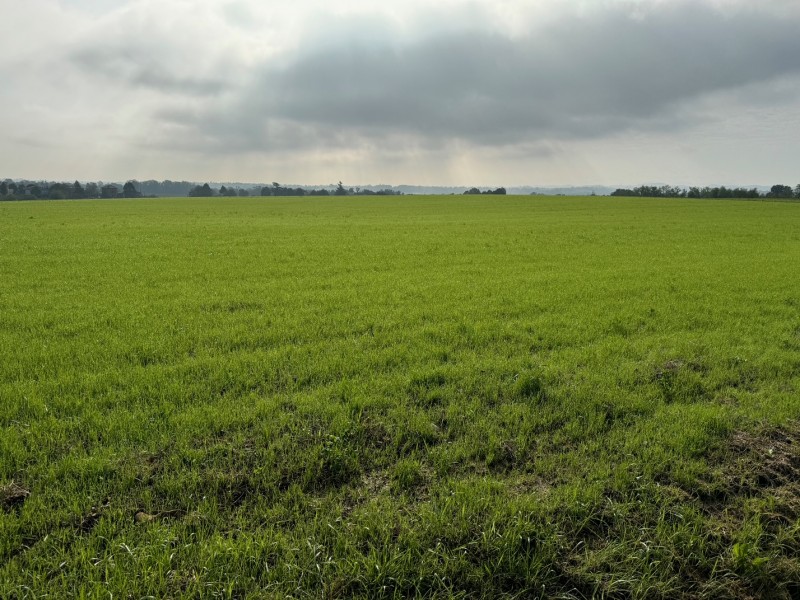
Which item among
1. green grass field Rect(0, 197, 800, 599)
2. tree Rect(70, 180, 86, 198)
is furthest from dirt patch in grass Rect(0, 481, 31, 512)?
tree Rect(70, 180, 86, 198)

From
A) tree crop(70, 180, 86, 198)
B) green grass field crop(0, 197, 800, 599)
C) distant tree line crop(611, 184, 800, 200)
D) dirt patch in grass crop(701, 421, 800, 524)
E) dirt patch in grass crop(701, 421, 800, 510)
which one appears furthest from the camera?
tree crop(70, 180, 86, 198)

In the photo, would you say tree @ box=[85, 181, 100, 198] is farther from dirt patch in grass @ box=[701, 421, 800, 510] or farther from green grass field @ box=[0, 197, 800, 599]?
dirt patch in grass @ box=[701, 421, 800, 510]

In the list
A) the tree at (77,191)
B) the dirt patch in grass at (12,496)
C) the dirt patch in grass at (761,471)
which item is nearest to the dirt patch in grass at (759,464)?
the dirt patch in grass at (761,471)

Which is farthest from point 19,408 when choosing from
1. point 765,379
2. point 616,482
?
point 765,379

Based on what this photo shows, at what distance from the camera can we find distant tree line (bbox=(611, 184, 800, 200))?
114 m

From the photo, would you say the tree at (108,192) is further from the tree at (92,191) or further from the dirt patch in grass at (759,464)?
the dirt patch in grass at (759,464)

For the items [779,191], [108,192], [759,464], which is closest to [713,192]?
[779,191]

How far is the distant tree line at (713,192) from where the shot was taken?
375ft

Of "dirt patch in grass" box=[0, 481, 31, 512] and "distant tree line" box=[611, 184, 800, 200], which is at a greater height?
"distant tree line" box=[611, 184, 800, 200]

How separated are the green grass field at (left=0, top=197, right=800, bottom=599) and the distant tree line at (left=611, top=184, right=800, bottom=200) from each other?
124 metres

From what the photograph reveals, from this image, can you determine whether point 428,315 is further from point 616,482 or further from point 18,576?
point 18,576

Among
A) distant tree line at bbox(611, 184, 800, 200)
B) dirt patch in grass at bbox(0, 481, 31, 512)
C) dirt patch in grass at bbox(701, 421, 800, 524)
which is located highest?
distant tree line at bbox(611, 184, 800, 200)

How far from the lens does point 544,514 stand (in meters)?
4.42

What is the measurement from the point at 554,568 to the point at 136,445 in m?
4.36
